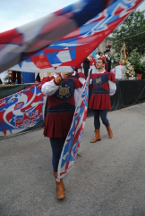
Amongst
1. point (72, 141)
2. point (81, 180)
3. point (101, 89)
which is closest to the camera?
point (72, 141)

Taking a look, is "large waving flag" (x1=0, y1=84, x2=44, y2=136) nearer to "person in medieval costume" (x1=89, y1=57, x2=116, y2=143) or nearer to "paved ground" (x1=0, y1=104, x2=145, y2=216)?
"paved ground" (x1=0, y1=104, x2=145, y2=216)

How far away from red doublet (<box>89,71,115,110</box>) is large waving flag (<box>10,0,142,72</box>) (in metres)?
2.34

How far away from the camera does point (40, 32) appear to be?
1240 mm

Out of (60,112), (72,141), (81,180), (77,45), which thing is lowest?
(81,180)

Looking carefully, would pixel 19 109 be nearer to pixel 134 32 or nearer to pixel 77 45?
pixel 77 45

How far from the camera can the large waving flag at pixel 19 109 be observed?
12.0ft

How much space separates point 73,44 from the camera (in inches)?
71.4

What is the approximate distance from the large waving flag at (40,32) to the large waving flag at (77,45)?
0.31 m

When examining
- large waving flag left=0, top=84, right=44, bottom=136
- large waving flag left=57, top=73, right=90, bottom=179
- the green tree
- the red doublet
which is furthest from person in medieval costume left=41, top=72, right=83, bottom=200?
the green tree

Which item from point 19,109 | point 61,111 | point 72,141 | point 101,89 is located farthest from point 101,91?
point 72,141

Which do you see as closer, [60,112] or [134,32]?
[60,112]

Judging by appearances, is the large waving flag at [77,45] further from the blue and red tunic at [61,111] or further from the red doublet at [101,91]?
the red doublet at [101,91]

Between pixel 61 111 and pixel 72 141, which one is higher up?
pixel 61 111

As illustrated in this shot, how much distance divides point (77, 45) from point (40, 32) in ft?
2.11
